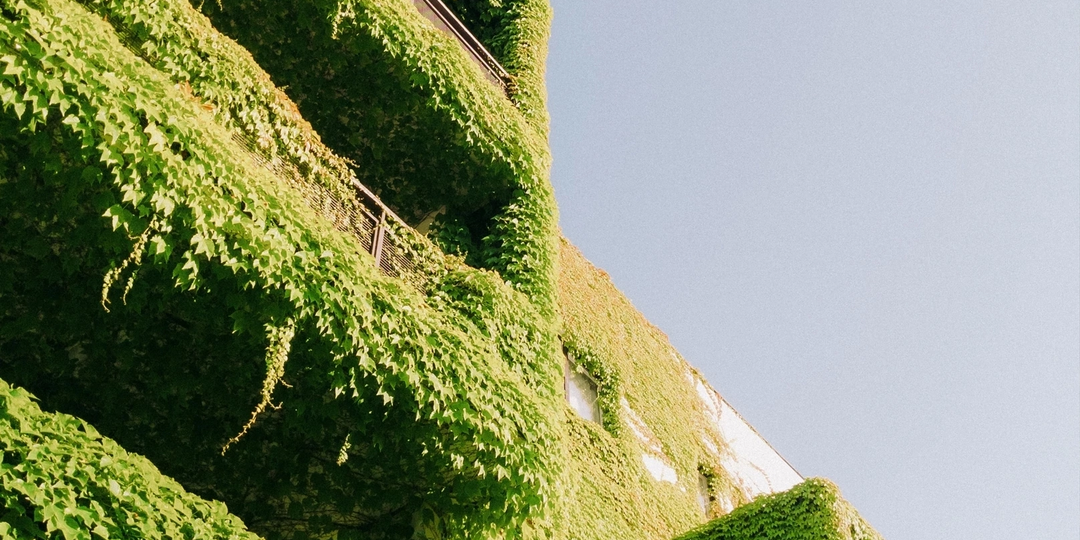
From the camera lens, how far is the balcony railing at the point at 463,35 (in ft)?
34.2

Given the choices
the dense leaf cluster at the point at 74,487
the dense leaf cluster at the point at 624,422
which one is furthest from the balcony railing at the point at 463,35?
the dense leaf cluster at the point at 74,487

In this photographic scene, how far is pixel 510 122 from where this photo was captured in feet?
31.4

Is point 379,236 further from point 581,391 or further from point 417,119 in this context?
point 581,391

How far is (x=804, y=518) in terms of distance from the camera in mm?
9367

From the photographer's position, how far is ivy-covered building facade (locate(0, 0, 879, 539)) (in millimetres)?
5449

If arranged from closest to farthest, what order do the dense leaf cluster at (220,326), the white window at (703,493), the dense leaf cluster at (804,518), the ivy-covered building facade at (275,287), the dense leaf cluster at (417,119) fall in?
1. the ivy-covered building facade at (275,287)
2. the dense leaf cluster at (220,326)
3. the dense leaf cluster at (417,119)
4. the dense leaf cluster at (804,518)
5. the white window at (703,493)

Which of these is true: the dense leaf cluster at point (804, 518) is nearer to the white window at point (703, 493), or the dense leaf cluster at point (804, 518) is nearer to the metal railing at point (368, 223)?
the metal railing at point (368, 223)

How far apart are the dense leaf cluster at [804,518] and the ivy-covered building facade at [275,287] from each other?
0.03m

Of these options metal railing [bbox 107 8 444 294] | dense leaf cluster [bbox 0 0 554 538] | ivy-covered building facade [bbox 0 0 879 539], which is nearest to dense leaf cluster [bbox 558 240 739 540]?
ivy-covered building facade [bbox 0 0 879 539]

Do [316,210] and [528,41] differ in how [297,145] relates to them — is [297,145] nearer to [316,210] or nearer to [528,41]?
[316,210]

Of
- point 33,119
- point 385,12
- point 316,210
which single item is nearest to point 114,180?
point 33,119

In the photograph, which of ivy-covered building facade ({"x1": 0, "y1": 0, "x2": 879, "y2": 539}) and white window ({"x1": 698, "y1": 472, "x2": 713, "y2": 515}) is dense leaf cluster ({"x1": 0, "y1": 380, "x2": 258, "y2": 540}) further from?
white window ({"x1": 698, "y1": 472, "x2": 713, "y2": 515})

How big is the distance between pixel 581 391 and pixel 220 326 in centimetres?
729

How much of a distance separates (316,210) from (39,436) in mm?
2830
